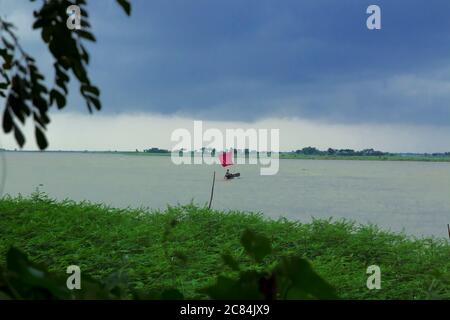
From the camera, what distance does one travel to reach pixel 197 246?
21.0 feet

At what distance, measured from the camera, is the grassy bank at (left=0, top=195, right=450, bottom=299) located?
5312 mm

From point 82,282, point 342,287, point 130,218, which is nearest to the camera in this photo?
point 82,282

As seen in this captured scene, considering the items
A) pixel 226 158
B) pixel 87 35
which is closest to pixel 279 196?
pixel 226 158

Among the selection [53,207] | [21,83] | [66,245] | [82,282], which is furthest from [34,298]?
[53,207]

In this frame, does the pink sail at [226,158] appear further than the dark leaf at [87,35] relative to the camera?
Yes

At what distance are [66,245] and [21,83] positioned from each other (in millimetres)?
5420

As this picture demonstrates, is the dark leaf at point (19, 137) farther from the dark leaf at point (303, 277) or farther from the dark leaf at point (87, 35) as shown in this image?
the dark leaf at point (303, 277)

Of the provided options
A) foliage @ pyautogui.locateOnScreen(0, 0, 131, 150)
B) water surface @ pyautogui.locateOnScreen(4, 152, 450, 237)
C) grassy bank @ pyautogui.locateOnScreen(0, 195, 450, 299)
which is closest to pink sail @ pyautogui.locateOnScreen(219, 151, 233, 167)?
water surface @ pyautogui.locateOnScreen(4, 152, 450, 237)

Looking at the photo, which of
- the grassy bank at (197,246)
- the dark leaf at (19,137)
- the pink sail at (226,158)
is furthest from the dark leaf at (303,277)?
the pink sail at (226,158)

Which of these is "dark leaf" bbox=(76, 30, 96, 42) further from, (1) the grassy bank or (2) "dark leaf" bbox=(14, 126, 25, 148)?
(1) the grassy bank

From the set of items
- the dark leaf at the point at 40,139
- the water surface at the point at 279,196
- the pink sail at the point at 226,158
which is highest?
the dark leaf at the point at 40,139

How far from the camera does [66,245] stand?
614cm

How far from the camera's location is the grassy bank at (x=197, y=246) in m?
5.31
